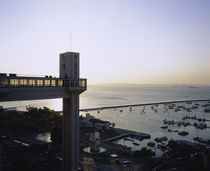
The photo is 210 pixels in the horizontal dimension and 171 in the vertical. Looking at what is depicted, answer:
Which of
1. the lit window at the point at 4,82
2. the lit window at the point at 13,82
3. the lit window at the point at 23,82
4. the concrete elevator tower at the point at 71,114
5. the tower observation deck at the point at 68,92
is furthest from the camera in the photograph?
the concrete elevator tower at the point at 71,114

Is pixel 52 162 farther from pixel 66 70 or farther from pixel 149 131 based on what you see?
pixel 149 131

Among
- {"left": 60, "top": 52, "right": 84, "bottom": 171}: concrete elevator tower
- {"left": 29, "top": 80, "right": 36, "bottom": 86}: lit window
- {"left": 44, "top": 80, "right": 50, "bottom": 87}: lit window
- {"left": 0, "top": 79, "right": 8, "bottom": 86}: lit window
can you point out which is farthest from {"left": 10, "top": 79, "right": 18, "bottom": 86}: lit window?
{"left": 60, "top": 52, "right": 84, "bottom": 171}: concrete elevator tower

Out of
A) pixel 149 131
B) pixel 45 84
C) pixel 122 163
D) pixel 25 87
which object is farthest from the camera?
pixel 149 131

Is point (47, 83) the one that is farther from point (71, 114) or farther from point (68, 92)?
point (71, 114)

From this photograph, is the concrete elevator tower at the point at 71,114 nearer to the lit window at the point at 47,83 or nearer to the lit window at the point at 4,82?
the lit window at the point at 47,83

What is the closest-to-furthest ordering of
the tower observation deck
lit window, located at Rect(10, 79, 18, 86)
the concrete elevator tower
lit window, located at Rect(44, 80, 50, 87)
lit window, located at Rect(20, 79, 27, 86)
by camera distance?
lit window, located at Rect(10, 79, 18, 86)
lit window, located at Rect(20, 79, 27, 86)
the tower observation deck
lit window, located at Rect(44, 80, 50, 87)
the concrete elevator tower

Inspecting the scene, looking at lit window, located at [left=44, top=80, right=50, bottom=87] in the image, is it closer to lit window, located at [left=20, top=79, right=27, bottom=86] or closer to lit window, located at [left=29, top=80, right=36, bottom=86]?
lit window, located at [left=29, top=80, right=36, bottom=86]

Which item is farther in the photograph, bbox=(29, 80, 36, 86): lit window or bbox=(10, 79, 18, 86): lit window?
bbox=(29, 80, 36, 86): lit window

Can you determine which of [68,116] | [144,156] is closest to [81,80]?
[68,116]

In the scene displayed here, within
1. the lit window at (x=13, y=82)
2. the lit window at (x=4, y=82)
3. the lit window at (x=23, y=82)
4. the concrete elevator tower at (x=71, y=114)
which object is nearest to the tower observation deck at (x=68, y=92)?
the concrete elevator tower at (x=71, y=114)
